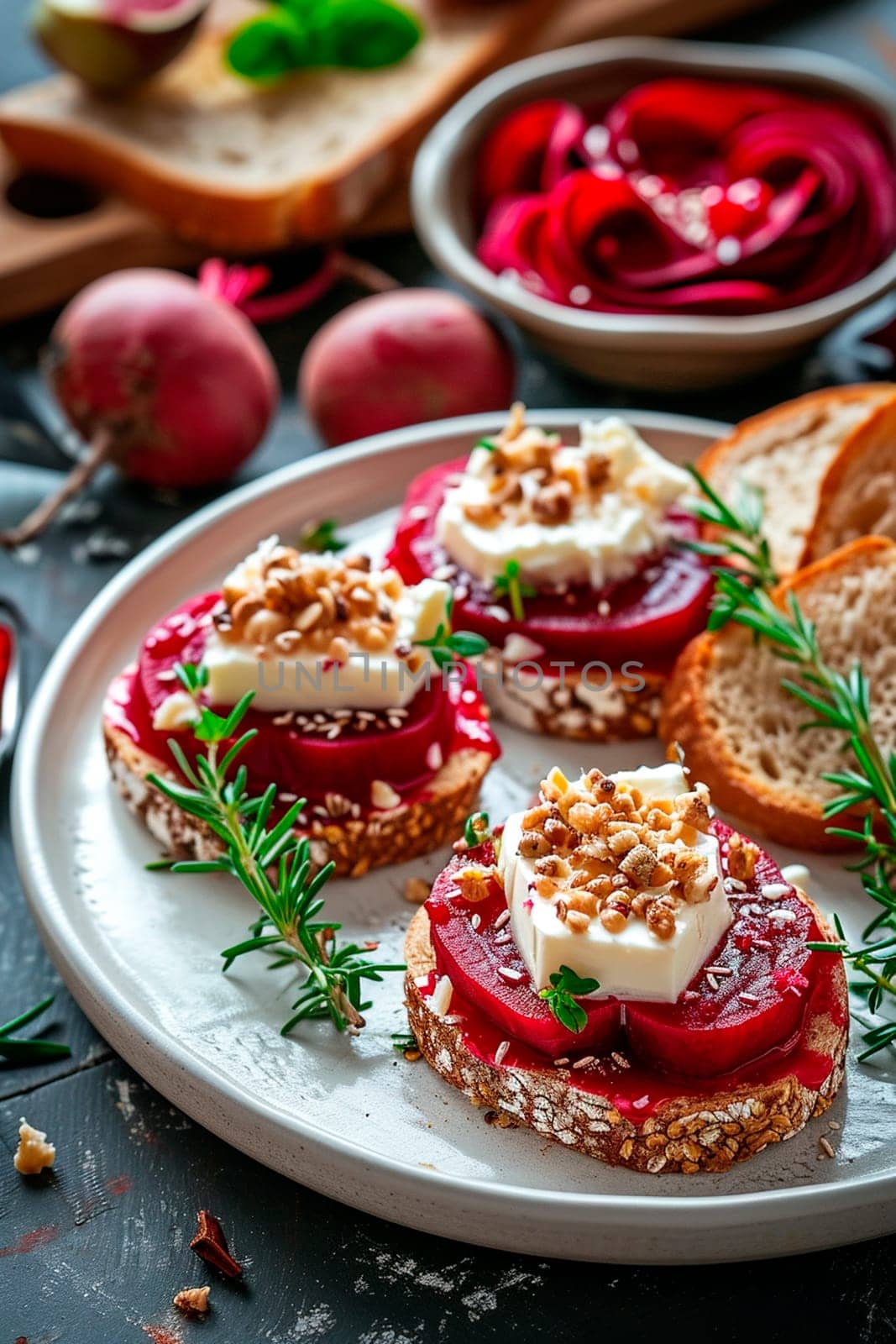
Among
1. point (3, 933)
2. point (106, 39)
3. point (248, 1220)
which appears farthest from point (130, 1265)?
point (106, 39)

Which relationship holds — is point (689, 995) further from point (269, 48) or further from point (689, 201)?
point (269, 48)

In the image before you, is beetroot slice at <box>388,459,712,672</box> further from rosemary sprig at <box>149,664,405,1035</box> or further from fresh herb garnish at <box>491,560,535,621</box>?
rosemary sprig at <box>149,664,405,1035</box>

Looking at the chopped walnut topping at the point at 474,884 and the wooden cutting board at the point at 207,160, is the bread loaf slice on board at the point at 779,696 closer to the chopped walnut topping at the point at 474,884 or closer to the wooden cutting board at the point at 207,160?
the chopped walnut topping at the point at 474,884

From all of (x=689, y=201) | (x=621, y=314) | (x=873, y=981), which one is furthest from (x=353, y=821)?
(x=689, y=201)

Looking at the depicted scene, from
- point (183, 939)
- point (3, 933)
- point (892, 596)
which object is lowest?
point (3, 933)

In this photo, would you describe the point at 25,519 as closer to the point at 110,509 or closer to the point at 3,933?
the point at 110,509

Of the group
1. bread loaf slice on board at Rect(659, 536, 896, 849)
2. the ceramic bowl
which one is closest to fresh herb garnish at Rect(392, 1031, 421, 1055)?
bread loaf slice on board at Rect(659, 536, 896, 849)
